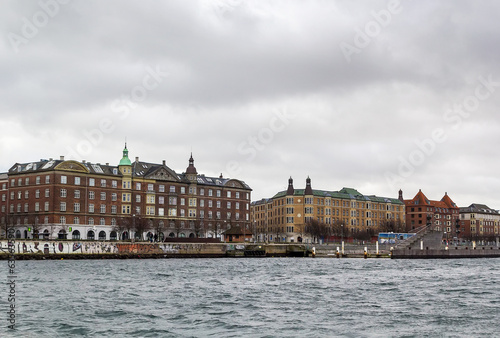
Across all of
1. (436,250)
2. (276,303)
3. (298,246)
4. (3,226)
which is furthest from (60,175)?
(276,303)

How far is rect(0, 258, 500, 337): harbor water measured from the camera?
26.0m

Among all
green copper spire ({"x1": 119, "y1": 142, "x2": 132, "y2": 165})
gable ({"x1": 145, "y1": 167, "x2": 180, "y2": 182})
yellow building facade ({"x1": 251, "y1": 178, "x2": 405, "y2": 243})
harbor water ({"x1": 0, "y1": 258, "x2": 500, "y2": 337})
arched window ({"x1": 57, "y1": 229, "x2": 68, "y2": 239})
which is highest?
green copper spire ({"x1": 119, "y1": 142, "x2": 132, "y2": 165})

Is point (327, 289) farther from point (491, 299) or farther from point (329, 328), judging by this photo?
point (329, 328)

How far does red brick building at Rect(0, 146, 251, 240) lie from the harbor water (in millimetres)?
74836

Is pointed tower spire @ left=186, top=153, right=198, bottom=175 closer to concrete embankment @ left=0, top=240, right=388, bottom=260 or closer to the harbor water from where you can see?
concrete embankment @ left=0, top=240, right=388, bottom=260

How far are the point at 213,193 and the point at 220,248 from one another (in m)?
35.8

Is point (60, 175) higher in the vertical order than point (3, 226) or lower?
higher

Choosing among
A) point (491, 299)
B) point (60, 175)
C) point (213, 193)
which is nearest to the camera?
point (491, 299)

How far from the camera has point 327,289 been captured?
43562 mm

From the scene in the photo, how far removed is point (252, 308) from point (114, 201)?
10362cm

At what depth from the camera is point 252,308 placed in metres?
32.9

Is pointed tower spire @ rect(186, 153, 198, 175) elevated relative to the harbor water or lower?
elevated

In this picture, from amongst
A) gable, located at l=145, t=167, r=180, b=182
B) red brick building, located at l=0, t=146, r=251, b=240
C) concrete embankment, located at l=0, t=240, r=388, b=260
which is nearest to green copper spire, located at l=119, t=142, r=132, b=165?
red brick building, located at l=0, t=146, r=251, b=240

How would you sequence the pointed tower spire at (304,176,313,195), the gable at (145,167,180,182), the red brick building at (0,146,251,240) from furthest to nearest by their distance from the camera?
the pointed tower spire at (304,176,313,195) < the gable at (145,167,180,182) < the red brick building at (0,146,251,240)
